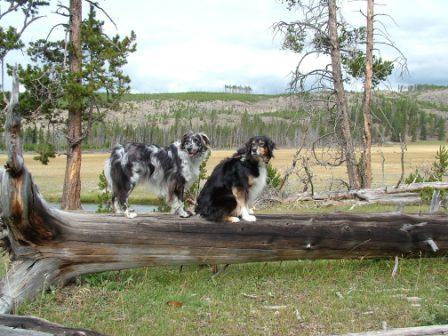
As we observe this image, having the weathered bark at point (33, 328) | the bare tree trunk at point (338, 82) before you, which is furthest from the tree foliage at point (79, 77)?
the weathered bark at point (33, 328)

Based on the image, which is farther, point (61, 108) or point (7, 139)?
point (61, 108)

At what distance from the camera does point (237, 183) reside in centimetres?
834

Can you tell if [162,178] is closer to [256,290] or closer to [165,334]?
[256,290]

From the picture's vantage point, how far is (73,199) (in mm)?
19391

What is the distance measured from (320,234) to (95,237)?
12.0 ft

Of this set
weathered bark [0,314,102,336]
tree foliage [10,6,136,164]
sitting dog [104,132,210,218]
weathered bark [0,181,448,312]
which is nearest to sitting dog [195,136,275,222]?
weathered bark [0,181,448,312]

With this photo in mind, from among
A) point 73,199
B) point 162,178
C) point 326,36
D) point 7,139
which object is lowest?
point 73,199

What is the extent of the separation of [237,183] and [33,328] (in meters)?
4.27

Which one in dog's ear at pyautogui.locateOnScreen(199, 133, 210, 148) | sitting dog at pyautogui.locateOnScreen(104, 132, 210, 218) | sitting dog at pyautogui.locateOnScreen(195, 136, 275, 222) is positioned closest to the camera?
sitting dog at pyautogui.locateOnScreen(195, 136, 275, 222)

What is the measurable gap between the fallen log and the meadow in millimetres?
319

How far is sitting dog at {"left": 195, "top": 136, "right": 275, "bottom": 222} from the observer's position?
27.3 ft

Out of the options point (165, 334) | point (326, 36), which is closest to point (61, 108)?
point (326, 36)

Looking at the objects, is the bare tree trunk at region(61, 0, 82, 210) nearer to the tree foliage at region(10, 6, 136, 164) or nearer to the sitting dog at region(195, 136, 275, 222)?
the tree foliage at region(10, 6, 136, 164)

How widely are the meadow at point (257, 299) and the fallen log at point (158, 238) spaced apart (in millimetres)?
319
